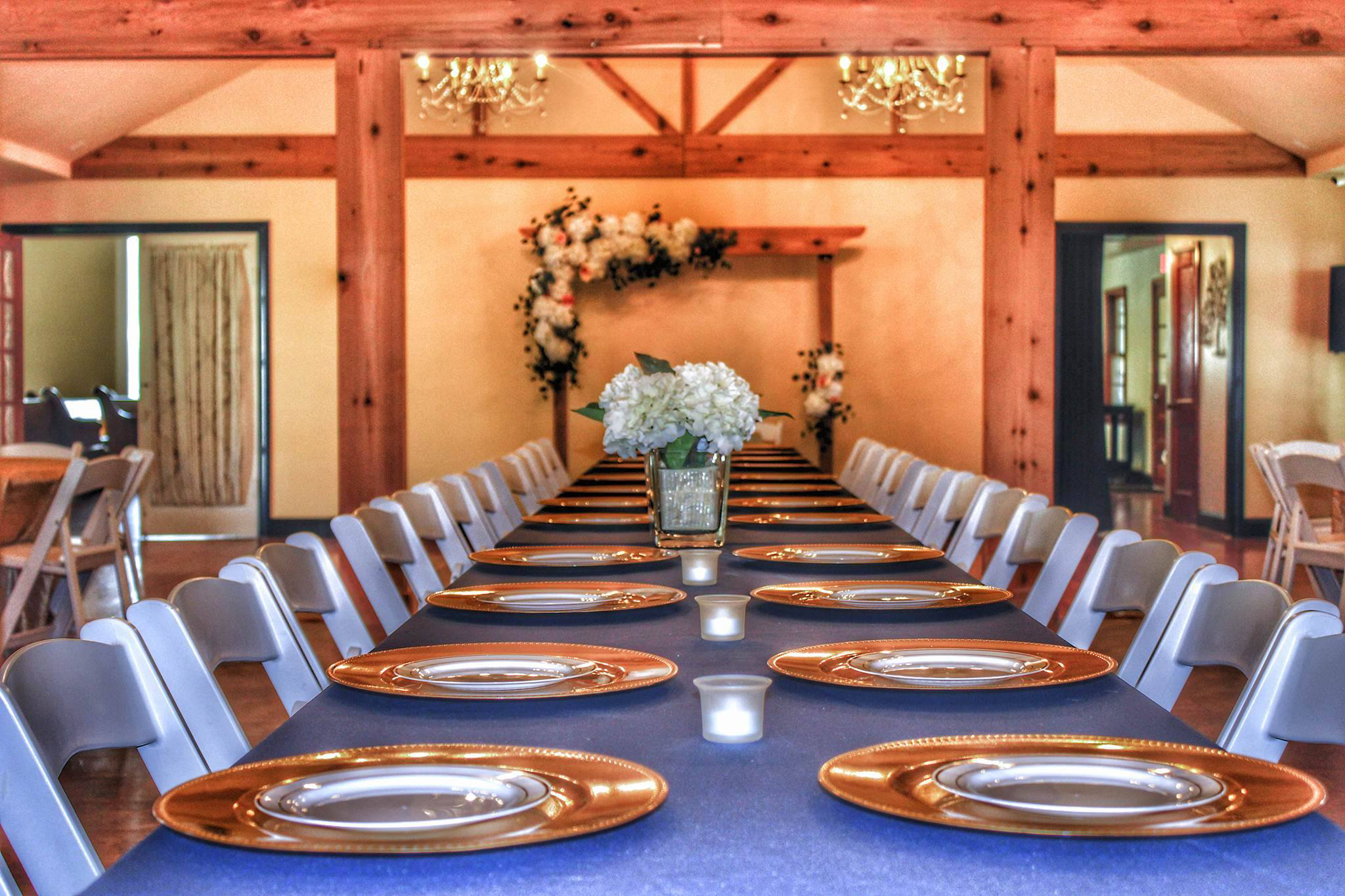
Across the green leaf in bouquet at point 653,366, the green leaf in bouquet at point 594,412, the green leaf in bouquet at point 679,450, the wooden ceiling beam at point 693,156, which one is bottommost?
the green leaf in bouquet at point 679,450

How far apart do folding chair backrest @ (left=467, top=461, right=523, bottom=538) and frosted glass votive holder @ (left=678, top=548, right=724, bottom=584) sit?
216cm

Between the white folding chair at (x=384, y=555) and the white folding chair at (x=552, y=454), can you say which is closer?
the white folding chair at (x=384, y=555)

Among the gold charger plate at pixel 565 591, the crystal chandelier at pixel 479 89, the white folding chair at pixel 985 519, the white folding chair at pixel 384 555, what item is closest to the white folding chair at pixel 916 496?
the white folding chair at pixel 985 519

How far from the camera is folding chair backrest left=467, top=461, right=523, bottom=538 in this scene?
4.63 meters

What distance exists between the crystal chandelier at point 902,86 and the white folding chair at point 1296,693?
630 cm

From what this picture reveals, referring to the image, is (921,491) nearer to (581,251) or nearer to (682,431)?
(682,431)

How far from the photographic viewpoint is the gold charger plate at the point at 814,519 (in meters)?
3.44

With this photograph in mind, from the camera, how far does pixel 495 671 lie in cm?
159

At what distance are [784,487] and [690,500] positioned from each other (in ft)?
6.57

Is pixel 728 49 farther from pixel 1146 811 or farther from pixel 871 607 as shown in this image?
pixel 1146 811

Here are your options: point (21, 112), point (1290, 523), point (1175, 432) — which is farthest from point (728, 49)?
point (1175, 432)

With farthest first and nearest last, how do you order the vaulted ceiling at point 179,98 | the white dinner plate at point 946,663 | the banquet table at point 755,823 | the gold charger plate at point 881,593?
the vaulted ceiling at point 179,98 → the gold charger plate at point 881,593 → the white dinner plate at point 946,663 → the banquet table at point 755,823

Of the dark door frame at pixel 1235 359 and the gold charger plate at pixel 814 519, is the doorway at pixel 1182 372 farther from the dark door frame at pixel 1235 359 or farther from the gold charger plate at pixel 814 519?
the gold charger plate at pixel 814 519

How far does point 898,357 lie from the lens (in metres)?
9.16
